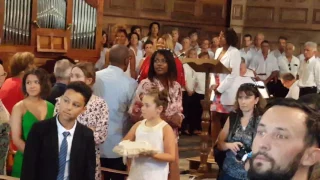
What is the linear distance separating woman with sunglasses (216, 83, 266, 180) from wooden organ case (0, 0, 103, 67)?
149 inches

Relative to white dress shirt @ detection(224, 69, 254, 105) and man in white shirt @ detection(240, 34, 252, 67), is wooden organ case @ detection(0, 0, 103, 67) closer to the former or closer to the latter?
white dress shirt @ detection(224, 69, 254, 105)

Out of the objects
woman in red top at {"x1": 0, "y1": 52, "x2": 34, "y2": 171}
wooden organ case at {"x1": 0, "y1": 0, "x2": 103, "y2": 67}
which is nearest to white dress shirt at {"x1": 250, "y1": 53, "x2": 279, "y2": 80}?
wooden organ case at {"x1": 0, "y1": 0, "x2": 103, "y2": 67}

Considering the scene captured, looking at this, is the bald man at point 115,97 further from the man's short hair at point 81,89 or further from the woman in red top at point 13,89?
the man's short hair at point 81,89

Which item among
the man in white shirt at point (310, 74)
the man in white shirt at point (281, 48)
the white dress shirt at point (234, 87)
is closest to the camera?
the white dress shirt at point (234, 87)

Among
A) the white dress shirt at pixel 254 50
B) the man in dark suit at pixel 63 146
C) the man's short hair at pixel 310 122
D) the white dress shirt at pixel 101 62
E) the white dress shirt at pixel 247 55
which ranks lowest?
the man in dark suit at pixel 63 146

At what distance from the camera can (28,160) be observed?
3592 mm

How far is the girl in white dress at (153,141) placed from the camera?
4.33 meters

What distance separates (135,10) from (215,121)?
14.3ft

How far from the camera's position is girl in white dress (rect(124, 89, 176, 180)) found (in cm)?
433

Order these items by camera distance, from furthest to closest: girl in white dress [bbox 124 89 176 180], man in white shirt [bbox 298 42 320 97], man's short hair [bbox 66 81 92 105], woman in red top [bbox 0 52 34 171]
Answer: man in white shirt [bbox 298 42 320 97] → woman in red top [bbox 0 52 34 171] → girl in white dress [bbox 124 89 176 180] → man's short hair [bbox 66 81 92 105]

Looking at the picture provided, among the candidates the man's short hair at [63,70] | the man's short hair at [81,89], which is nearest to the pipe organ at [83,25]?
the man's short hair at [63,70]

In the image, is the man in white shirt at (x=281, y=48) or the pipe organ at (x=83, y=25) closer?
Result: the pipe organ at (x=83, y=25)

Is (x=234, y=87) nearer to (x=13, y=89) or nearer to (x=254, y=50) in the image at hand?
(x=13, y=89)

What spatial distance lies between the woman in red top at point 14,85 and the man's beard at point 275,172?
11.9ft
